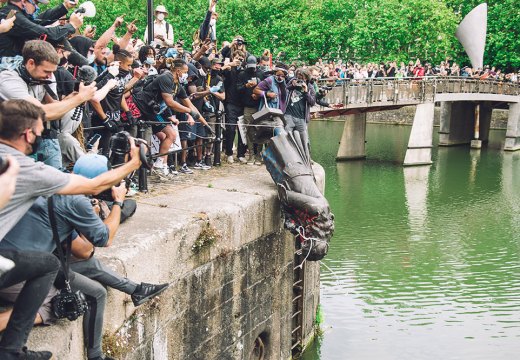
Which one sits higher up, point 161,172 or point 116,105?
point 116,105

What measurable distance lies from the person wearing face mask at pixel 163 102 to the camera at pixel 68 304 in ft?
13.8

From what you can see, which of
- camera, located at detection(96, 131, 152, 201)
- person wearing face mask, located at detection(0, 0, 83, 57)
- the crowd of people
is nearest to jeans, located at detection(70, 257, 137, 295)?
the crowd of people

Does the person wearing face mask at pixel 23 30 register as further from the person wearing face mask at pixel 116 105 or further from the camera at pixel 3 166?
the camera at pixel 3 166

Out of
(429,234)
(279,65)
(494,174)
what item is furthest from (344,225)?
(494,174)

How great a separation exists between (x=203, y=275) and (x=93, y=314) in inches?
81.6

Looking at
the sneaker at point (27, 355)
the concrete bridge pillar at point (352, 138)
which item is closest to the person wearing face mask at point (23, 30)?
the sneaker at point (27, 355)

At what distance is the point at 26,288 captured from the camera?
4.29 meters

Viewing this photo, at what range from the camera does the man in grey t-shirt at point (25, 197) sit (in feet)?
13.3

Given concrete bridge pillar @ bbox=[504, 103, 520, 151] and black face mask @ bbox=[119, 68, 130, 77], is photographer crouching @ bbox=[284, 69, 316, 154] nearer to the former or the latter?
black face mask @ bbox=[119, 68, 130, 77]

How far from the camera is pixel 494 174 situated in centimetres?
2834

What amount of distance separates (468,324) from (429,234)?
5.97 meters

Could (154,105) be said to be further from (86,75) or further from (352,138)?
(352,138)

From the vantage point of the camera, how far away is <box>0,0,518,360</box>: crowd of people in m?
4.20

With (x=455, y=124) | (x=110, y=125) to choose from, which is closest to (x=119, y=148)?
(x=110, y=125)
